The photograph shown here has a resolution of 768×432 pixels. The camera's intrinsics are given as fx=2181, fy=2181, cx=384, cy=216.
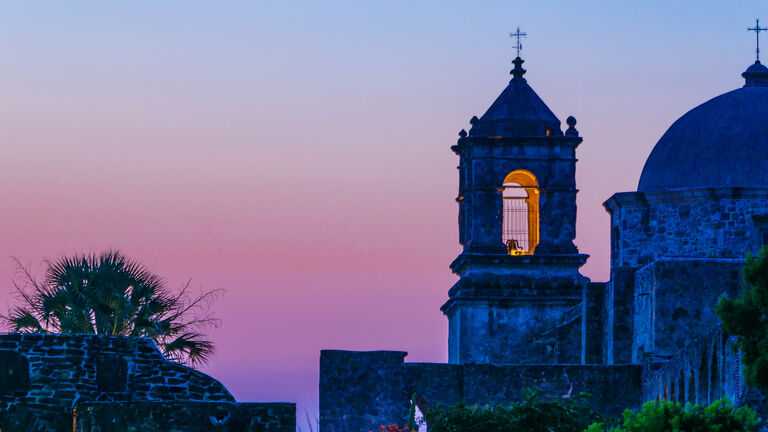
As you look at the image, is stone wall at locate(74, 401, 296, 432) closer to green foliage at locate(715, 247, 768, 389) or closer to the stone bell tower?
green foliage at locate(715, 247, 768, 389)

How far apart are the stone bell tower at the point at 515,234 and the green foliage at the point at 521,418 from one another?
65.3 feet

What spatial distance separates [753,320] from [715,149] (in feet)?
52.2

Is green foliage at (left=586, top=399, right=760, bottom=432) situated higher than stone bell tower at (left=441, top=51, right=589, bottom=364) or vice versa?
stone bell tower at (left=441, top=51, right=589, bottom=364)

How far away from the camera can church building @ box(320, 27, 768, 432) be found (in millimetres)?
38219

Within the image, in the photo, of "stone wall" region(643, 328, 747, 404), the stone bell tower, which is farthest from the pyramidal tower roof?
"stone wall" region(643, 328, 747, 404)

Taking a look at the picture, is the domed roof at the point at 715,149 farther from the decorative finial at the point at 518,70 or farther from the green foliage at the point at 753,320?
the green foliage at the point at 753,320

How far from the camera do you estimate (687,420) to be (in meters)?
24.7

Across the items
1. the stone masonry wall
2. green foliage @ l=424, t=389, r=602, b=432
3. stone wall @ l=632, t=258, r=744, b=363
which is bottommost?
green foliage @ l=424, t=389, r=602, b=432

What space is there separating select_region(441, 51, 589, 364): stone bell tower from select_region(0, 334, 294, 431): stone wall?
22.7 metres

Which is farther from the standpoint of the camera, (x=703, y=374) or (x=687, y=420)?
(x=703, y=374)

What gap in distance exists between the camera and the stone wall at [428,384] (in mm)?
38156

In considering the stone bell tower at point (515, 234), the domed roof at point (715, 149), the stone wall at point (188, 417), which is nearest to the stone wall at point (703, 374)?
the stone wall at point (188, 417)

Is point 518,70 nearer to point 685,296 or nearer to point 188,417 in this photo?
point 685,296

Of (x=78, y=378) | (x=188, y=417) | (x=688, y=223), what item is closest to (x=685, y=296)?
(x=688, y=223)
